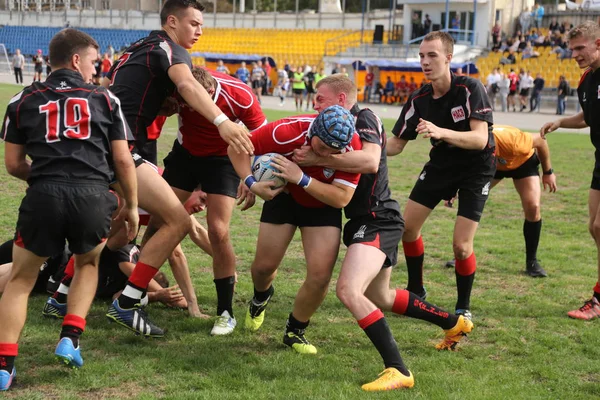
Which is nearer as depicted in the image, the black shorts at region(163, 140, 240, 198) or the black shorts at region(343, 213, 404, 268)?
the black shorts at region(343, 213, 404, 268)

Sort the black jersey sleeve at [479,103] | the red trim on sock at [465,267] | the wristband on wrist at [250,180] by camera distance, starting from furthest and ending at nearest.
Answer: the red trim on sock at [465,267]
the black jersey sleeve at [479,103]
the wristband on wrist at [250,180]

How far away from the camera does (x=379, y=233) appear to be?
4859 millimetres

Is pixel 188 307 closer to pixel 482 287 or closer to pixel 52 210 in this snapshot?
pixel 52 210

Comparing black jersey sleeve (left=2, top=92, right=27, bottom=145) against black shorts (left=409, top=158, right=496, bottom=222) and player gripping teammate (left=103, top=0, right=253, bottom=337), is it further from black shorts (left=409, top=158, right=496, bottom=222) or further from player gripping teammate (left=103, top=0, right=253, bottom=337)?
black shorts (left=409, top=158, right=496, bottom=222)

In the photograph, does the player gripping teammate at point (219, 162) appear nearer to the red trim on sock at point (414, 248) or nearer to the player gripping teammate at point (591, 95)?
the red trim on sock at point (414, 248)

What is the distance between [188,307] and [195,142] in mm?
1330

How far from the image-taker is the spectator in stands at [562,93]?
101 feet

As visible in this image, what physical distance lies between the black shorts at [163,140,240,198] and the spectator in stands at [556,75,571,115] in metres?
27.9

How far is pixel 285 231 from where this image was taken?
5.09 meters

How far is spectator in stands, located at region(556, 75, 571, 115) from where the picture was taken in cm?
3066

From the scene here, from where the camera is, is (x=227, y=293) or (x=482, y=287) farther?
(x=482, y=287)

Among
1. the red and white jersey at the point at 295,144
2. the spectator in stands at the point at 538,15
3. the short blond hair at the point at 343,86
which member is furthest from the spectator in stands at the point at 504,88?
the red and white jersey at the point at 295,144

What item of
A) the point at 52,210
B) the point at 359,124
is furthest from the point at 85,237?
the point at 359,124

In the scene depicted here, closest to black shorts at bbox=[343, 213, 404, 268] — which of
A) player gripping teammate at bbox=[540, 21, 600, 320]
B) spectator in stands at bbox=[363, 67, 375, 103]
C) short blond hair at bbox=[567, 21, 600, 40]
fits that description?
player gripping teammate at bbox=[540, 21, 600, 320]
